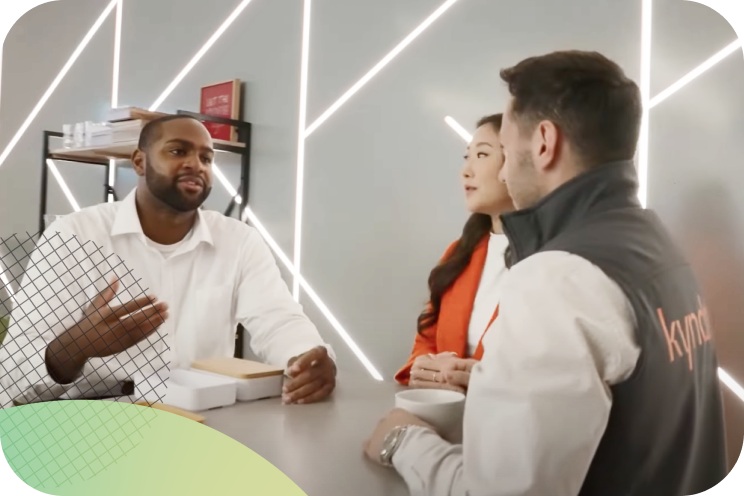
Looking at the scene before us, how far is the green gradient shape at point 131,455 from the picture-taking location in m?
1.01

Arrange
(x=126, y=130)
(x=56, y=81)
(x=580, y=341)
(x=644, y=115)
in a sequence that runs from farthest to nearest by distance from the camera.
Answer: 1. (x=56, y=81)
2. (x=126, y=130)
3. (x=644, y=115)
4. (x=580, y=341)

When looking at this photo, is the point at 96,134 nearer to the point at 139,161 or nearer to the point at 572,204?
the point at 139,161

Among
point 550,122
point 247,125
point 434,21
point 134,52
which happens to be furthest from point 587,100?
point 134,52

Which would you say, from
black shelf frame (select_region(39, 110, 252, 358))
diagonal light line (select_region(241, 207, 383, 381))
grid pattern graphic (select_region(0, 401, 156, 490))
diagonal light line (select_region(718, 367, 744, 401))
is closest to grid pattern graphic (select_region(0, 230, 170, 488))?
grid pattern graphic (select_region(0, 401, 156, 490))

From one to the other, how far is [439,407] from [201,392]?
40 cm

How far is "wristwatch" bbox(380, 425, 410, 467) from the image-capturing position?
93cm

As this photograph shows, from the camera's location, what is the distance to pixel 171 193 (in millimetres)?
1117

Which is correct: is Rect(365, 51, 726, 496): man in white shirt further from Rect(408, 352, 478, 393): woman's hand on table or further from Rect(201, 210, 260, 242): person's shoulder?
Rect(201, 210, 260, 242): person's shoulder

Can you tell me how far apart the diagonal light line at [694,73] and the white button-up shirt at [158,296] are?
654 mm

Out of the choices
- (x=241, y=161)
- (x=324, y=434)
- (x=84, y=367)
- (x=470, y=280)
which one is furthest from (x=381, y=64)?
(x=84, y=367)

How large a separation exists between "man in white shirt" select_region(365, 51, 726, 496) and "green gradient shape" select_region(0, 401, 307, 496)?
0.21 m

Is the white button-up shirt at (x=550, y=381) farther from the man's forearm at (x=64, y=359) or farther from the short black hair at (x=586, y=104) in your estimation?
the man's forearm at (x=64, y=359)

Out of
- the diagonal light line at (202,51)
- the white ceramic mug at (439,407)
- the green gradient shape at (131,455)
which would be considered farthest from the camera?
the diagonal light line at (202,51)

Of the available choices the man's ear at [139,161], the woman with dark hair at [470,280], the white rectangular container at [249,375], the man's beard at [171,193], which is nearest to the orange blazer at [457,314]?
the woman with dark hair at [470,280]
